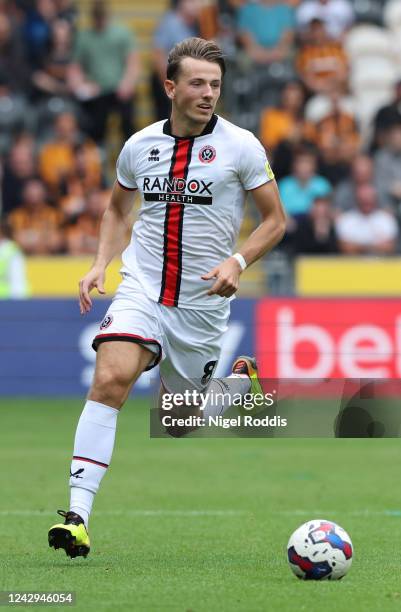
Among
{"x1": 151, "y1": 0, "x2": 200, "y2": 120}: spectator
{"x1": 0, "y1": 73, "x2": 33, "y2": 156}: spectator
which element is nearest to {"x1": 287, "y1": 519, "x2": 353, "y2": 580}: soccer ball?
{"x1": 151, "y1": 0, "x2": 200, "y2": 120}: spectator

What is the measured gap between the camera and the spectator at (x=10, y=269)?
51.8ft

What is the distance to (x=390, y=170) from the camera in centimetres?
1852

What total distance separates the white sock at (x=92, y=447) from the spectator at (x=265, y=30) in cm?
1363

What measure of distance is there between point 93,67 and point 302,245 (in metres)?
4.20

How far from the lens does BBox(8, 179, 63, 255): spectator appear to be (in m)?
17.5

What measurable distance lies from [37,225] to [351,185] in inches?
151

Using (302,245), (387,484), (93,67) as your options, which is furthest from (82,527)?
(93,67)

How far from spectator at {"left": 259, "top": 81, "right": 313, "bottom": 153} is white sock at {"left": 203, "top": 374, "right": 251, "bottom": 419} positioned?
1162 cm

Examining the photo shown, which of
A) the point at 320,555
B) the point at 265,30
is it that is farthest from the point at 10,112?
the point at 320,555

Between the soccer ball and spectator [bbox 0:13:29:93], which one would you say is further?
spectator [bbox 0:13:29:93]

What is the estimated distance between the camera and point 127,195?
746 cm

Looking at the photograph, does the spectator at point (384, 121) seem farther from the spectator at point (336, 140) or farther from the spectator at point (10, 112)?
the spectator at point (10, 112)

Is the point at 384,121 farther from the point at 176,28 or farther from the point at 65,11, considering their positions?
the point at 65,11

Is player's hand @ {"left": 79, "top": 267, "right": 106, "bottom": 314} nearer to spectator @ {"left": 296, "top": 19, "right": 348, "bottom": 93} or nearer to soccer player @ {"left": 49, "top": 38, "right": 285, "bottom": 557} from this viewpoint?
soccer player @ {"left": 49, "top": 38, "right": 285, "bottom": 557}
